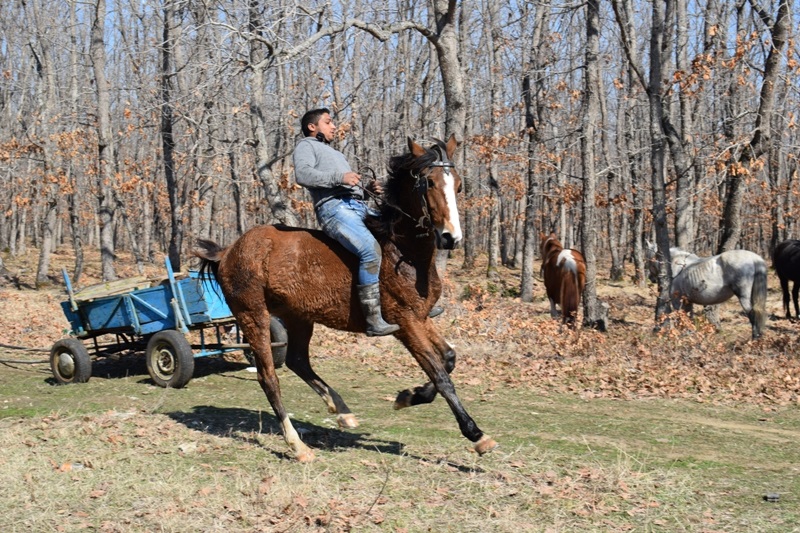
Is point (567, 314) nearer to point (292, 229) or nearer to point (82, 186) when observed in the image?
point (292, 229)

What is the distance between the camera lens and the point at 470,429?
240 inches

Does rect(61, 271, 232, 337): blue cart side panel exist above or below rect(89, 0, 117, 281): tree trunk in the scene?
below

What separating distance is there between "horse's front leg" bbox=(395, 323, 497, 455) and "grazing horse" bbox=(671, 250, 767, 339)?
975cm

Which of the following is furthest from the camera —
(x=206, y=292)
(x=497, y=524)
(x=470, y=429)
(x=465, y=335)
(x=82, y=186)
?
(x=82, y=186)

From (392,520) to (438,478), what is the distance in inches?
33.2

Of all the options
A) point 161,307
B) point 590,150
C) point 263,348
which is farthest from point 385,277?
point 590,150

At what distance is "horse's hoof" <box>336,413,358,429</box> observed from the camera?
24.6 feet

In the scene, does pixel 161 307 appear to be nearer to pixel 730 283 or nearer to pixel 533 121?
pixel 730 283

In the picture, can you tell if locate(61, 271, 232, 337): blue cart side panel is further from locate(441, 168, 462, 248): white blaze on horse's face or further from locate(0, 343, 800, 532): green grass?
locate(441, 168, 462, 248): white blaze on horse's face

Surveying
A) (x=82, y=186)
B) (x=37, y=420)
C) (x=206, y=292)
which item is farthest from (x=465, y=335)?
(x=82, y=186)

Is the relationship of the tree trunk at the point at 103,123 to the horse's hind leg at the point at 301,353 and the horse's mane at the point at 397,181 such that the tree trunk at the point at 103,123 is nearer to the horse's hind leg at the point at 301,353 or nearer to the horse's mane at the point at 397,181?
the horse's hind leg at the point at 301,353

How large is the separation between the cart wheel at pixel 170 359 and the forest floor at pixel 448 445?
0.83 feet

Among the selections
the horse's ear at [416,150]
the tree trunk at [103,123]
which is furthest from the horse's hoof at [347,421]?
the tree trunk at [103,123]

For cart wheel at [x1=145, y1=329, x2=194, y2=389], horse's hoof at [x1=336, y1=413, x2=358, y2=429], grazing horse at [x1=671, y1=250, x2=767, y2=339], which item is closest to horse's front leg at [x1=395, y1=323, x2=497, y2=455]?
horse's hoof at [x1=336, y1=413, x2=358, y2=429]
